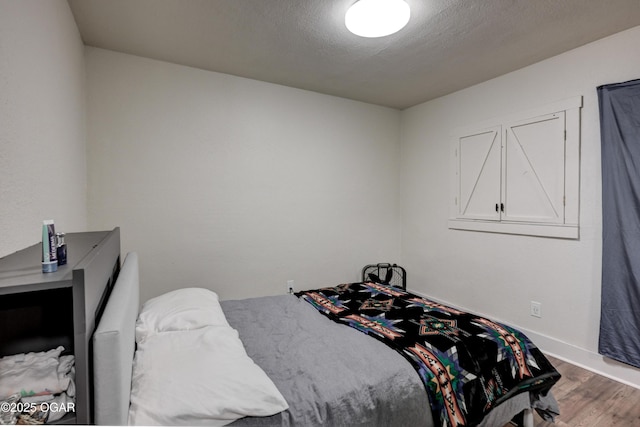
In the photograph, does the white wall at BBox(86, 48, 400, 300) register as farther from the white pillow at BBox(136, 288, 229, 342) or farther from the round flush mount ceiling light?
the round flush mount ceiling light

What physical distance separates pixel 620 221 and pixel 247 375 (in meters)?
2.81

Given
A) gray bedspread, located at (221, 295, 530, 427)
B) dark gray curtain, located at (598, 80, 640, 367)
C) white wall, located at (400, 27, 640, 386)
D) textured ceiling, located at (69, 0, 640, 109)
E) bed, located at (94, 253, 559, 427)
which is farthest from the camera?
white wall, located at (400, 27, 640, 386)

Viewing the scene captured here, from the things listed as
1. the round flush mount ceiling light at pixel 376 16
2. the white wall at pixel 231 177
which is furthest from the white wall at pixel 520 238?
the round flush mount ceiling light at pixel 376 16

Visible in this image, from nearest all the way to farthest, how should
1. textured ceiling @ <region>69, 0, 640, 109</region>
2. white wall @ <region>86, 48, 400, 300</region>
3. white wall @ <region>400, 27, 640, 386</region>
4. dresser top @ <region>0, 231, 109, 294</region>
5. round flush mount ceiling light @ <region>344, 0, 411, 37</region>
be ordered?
1. dresser top @ <region>0, 231, 109, 294</region>
2. round flush mount ceiling light @ <region>344, 0, 411, 37</region>
3. textured ceiling @ <region>69, 0, 640, 109</region>
4. white wall @ <region>400, 27, 640, 386</region>
5. white wall @ <region>86, 48, 400, 300</region>

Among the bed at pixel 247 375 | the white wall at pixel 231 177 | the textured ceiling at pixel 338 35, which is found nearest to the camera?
the bed at pixel 247 375

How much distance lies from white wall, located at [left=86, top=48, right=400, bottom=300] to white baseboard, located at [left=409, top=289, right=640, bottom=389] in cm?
195

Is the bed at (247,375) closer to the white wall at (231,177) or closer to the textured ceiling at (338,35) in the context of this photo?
the white wall at (231,177)

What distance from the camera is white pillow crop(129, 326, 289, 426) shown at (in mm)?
1021

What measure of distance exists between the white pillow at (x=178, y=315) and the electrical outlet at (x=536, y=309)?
9.23 feet

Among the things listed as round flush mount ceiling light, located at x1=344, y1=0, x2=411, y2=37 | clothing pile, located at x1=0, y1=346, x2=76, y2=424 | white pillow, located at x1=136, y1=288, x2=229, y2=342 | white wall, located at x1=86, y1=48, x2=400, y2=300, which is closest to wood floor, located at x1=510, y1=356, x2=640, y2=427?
white pillow, located at x1=136, y1=288, x2=229, y2=342

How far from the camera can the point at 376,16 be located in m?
1.99

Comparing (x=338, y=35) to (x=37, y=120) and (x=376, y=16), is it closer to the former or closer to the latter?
(x=376, y=16)

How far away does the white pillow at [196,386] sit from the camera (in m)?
1.02

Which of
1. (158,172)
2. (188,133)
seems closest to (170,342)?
(158,172)
